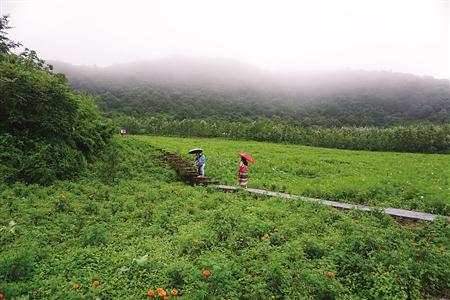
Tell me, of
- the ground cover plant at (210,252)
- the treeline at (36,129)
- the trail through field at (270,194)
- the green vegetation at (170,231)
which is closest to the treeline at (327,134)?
the green vegetation at (170,231)

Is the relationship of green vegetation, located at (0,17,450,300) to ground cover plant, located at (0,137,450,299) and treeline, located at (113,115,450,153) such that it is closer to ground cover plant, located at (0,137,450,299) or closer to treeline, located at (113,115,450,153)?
ground cover plant, located at (0,137,450,299)

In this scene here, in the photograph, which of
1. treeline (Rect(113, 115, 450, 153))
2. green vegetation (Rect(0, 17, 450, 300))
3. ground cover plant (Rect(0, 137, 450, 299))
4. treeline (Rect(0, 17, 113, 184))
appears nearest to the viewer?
ground cover plant (Rect(0, 137, 450, 299))

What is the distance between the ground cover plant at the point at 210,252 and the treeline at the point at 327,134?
53.6 m

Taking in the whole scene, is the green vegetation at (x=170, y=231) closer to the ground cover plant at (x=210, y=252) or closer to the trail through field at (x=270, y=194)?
the ground cover plant at (x=210, y=252)

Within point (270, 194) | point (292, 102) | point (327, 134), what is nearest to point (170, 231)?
point (270, 194)

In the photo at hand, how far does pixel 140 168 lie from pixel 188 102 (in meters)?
100

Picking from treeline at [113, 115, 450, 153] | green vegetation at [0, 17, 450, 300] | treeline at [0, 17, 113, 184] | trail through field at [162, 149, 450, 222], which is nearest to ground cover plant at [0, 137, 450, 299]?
green vegetation at [0, 17, 450, 300]

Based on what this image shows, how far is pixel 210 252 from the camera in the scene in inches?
329

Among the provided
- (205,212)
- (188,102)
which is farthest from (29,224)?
(188,102)

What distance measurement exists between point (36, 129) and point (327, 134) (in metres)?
59.2

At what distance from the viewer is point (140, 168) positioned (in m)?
21.8

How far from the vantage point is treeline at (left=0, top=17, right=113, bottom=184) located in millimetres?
15531

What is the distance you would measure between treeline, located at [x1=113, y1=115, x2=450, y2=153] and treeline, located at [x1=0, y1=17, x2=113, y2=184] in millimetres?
45086

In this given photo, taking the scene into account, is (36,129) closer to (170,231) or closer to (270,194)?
(170,231)
